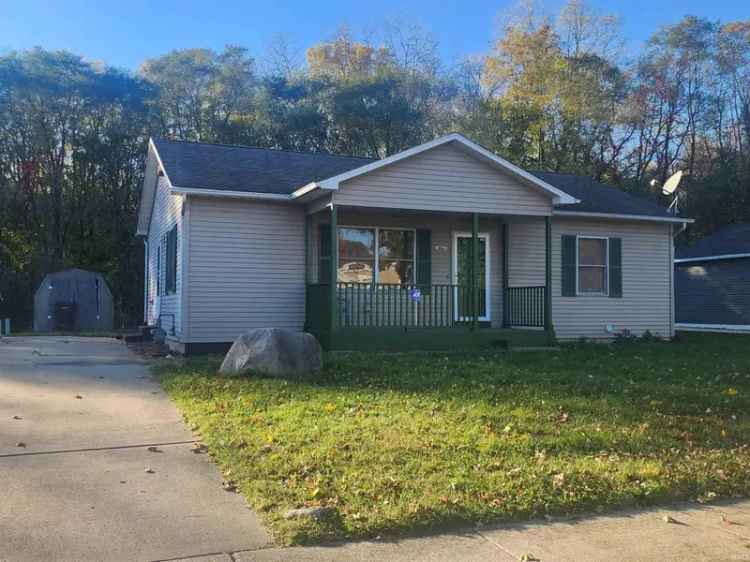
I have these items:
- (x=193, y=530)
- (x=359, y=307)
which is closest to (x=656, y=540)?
(x=193, y=530)

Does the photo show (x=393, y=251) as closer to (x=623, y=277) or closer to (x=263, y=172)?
(x=263, y=172)

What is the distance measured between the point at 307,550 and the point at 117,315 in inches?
935

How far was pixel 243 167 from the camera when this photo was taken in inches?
548

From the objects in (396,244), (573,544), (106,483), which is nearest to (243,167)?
(396,244)

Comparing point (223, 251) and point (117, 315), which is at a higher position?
point (223, 251)

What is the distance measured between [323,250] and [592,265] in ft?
20.6

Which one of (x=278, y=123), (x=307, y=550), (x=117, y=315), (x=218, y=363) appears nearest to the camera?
(x=307, y=550)

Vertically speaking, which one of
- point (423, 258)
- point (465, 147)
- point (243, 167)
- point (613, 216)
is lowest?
point (423, 258)

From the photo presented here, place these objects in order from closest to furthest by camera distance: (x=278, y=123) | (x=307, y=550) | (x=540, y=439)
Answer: (x=307, y=550)
(x=540, y=439)
(x=278, y=123)

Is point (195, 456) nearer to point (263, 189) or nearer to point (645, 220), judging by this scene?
point (263, 189)

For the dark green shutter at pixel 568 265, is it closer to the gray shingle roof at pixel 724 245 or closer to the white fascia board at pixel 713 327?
the white fascia board at pixel 713 327

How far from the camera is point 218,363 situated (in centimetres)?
1076

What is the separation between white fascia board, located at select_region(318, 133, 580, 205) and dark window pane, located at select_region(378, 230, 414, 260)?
2001 millimetres

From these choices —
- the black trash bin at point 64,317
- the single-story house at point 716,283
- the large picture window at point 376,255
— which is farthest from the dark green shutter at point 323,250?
the single-story house at point 716,283
